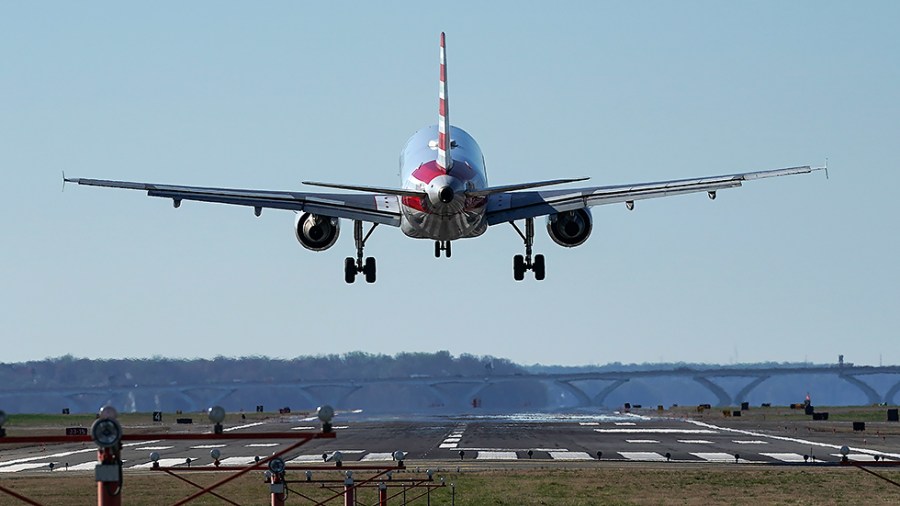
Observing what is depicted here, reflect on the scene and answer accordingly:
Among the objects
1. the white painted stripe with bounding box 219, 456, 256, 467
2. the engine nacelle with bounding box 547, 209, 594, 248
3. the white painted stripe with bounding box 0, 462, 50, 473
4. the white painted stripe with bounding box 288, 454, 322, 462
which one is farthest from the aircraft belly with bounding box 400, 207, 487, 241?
the white painted stripe with bounding box 0, 462, 50, 473

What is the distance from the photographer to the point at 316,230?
233 feet

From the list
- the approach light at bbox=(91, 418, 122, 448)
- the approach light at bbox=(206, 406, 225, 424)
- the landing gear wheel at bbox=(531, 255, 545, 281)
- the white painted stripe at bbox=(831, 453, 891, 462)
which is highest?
the landing gear wheel at bbox=(531, 255, 545, 281)

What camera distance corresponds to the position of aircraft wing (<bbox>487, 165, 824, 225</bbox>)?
223 feet

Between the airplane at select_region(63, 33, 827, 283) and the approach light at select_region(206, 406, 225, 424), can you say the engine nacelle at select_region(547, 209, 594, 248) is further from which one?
the approach light at select_region(206, 406, 225, 424)

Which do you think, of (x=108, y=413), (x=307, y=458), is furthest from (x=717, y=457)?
(x=108, y=413)

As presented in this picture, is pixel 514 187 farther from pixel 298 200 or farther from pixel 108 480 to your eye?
pixel 108 480

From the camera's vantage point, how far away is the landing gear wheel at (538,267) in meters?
73.6

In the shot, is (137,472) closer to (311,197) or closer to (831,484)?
(311,197)

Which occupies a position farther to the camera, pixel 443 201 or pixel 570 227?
pixel 570 227

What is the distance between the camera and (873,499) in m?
61.6

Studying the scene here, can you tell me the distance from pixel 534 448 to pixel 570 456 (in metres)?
10.7

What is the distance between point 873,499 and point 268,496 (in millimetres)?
27563

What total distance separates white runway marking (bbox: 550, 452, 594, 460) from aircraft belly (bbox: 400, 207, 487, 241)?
25.1 metres

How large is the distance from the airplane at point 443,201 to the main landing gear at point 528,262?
5 cm
